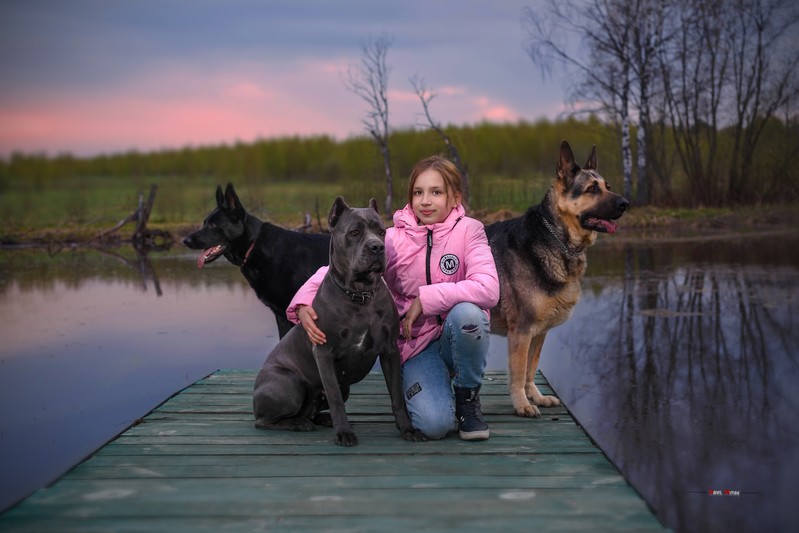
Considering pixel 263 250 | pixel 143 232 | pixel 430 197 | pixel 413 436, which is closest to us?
pixel 413 436

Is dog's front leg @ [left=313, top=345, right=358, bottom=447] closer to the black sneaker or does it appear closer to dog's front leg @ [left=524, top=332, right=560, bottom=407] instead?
the black sneaker

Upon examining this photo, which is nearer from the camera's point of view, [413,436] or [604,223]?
[413,436]

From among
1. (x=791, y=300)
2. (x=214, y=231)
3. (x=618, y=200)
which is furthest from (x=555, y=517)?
(x=791, y=300)

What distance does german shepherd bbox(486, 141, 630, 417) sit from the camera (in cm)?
454

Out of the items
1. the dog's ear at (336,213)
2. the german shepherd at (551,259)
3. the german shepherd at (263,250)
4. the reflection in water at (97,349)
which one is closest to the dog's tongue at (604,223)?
the german shepherd at (551,259)

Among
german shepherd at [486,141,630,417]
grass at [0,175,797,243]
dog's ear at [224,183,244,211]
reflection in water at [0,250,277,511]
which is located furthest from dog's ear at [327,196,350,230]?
grass at [0,175,797,243]

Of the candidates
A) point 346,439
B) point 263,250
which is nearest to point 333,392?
point 346,439

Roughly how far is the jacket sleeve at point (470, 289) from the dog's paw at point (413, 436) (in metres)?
A: 0.65

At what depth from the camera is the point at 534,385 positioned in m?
4.63

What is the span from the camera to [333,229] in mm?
3619

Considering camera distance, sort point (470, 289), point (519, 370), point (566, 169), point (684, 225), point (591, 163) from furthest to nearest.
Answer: point (684, 225) → point (591, 163) → point (566, 169) → point (519, 370) → point (470, 289)

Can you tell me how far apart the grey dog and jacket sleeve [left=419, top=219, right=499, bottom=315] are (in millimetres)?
233

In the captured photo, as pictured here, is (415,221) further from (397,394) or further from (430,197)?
(397,394)

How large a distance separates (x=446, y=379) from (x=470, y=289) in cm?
57
